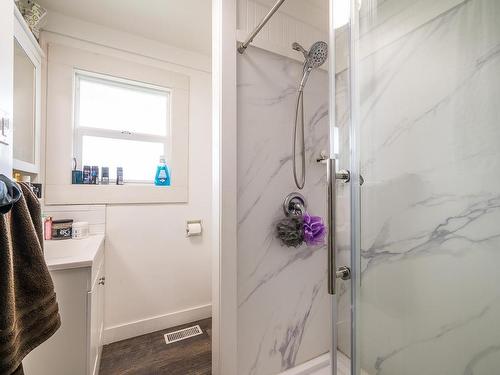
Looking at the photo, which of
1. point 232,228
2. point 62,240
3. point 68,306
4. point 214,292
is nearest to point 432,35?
point 232,228

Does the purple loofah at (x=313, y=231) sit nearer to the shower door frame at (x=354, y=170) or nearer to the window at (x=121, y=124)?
the shower door frame at (x=354, y=170)

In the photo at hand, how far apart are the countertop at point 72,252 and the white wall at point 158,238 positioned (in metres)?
0.27

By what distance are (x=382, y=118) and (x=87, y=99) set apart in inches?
80.4

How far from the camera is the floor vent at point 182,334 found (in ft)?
5.64

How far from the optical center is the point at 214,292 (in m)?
1.21

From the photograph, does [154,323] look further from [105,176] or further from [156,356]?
[105,176]

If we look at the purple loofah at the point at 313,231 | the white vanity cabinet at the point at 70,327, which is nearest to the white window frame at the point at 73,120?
the white vanity cabinet at the point at 70,327

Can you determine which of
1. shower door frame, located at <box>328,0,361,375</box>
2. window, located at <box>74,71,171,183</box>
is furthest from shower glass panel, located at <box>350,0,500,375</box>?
window, located at <box>74,71,171,183</box>

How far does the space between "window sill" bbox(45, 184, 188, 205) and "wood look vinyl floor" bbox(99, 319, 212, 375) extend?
1063mm

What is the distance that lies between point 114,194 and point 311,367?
5.97 ft

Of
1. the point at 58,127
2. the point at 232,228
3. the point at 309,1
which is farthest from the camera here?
the point at 58,127

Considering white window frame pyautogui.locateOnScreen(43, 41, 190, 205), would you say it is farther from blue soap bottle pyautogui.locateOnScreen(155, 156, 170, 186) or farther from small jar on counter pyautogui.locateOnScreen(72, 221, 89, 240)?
small jar on counter pyautogui.locateOnScreen(72, 221, 89, 240)

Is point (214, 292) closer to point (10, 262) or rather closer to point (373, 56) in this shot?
point (10, 262)

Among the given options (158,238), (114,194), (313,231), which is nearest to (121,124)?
(114,194)
